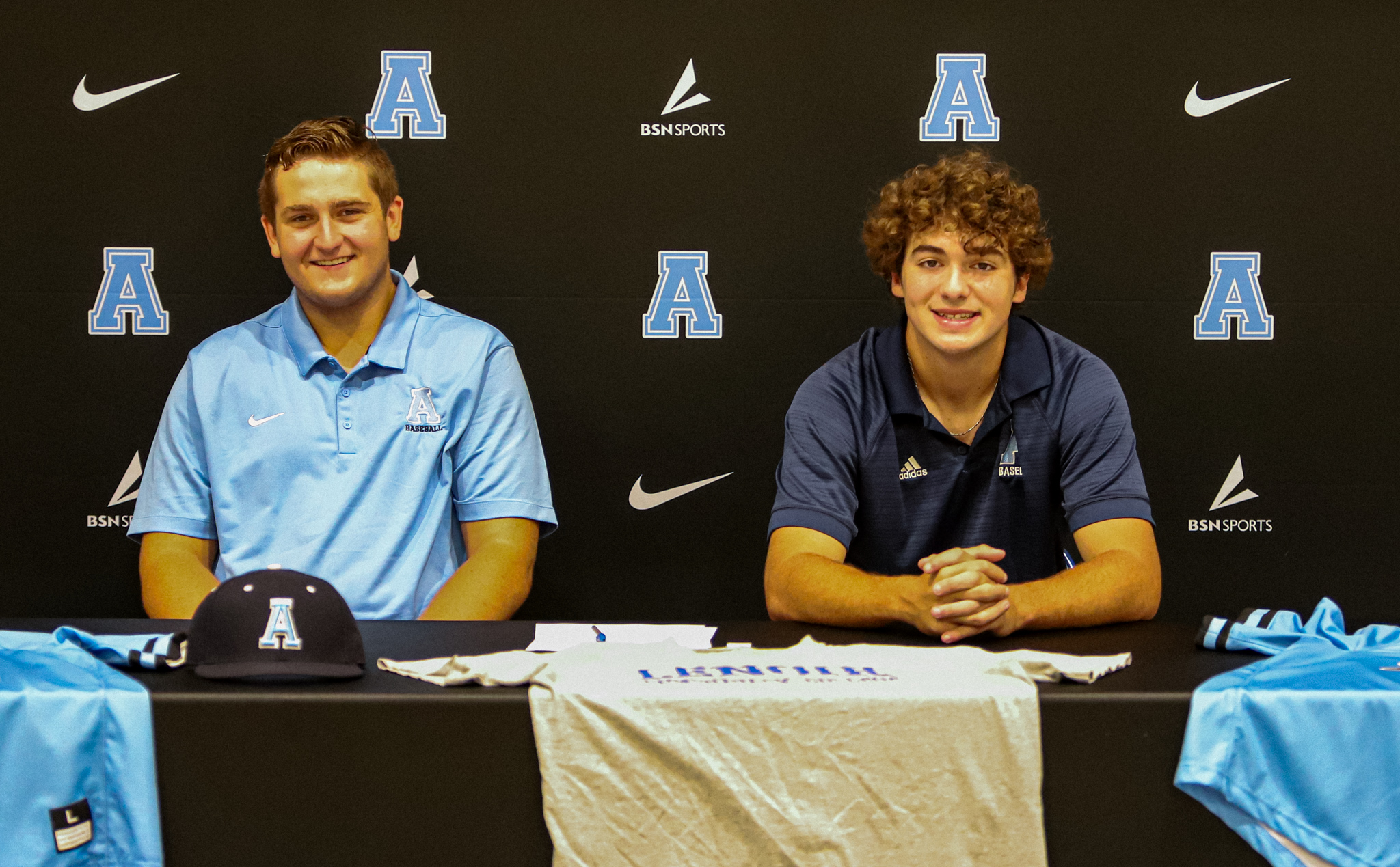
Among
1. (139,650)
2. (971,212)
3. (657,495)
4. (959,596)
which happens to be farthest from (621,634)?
(657,495)

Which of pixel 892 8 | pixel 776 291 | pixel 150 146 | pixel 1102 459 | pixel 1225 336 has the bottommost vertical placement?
pixel 1102 459

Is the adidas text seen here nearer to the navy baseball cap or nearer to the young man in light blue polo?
the young man in light blue polo

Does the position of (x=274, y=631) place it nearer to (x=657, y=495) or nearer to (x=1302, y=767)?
(x=1302, y=767)

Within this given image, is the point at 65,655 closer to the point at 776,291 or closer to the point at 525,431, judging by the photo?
the point at 525,431

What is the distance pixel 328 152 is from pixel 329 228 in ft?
0.43

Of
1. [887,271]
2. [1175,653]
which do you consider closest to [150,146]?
[887,271]

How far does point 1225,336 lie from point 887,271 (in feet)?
3.08

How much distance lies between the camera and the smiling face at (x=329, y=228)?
1914mm

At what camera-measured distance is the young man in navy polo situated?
66.6 inches

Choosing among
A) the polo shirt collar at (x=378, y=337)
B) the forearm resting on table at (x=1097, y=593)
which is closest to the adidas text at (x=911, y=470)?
the forearm resting on table at (x=1097, y=593)

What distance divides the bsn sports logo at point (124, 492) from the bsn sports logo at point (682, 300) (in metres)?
1.12

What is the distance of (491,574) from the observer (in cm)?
181

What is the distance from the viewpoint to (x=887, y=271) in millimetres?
1921

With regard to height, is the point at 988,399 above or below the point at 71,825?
above
